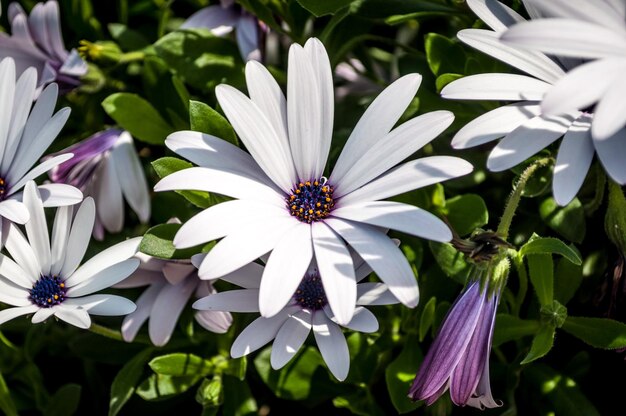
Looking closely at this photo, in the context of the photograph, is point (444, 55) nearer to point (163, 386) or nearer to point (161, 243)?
point (161, 243)

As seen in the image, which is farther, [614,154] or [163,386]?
[163,386]

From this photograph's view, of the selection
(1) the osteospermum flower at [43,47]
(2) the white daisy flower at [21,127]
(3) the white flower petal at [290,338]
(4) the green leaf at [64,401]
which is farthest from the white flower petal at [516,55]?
(4) the green leaf at [64,401]

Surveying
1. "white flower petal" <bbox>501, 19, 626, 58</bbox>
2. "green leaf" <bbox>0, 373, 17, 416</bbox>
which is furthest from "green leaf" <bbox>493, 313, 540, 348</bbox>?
"green leaf" <bbox>0, 373, 17, 416</bbox>

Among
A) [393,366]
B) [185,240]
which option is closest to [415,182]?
[185,240]

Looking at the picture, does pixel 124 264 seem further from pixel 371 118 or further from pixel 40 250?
pixel 371 118

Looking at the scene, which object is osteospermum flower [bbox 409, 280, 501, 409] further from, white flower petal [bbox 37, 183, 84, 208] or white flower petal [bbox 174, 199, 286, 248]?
white flower petal [bbox 37, 183, 84, 208]

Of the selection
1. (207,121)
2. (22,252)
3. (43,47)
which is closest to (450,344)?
(207,121)
